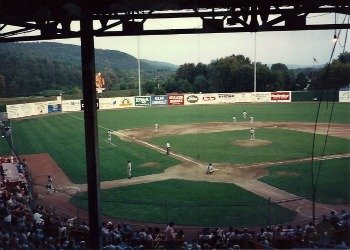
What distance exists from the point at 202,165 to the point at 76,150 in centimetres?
1196

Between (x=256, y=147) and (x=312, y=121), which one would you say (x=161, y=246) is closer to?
(x=256, y=147)

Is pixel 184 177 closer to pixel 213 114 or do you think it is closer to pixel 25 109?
pixel 213 114

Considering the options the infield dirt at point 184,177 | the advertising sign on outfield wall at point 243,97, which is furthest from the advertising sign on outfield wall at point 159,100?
the infield dirt at point 184,177

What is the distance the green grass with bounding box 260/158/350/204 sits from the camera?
771 inches

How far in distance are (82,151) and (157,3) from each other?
2588cm

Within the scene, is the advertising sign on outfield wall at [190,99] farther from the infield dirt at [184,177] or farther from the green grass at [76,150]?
the infield dirt at [184,177]

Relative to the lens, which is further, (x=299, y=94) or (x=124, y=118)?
(x=299, y=94)

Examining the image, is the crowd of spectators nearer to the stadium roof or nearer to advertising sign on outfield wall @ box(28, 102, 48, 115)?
the stadium roof

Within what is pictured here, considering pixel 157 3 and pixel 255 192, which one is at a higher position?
pixel 157 3

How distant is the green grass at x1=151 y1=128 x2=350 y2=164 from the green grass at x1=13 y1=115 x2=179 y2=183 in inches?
118

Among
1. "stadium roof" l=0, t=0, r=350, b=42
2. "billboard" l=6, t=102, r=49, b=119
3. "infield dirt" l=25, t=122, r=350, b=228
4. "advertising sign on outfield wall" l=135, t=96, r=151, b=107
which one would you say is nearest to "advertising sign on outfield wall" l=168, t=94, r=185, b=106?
"advertising sign on outfield wall" l=135, t=96, r=151, b=107

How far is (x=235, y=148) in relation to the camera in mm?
31594

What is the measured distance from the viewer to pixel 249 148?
3134 centimetres

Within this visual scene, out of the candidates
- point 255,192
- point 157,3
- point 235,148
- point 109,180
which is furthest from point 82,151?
point 157,3
